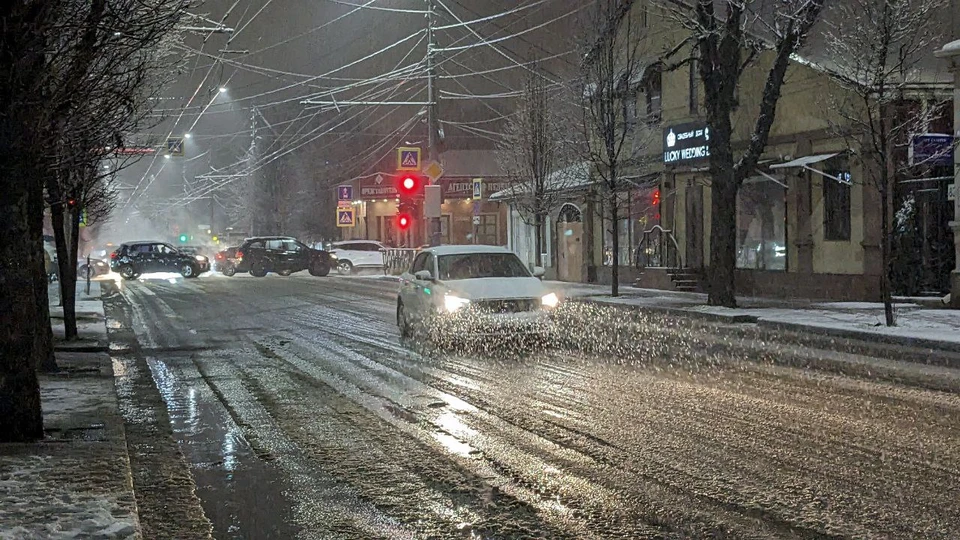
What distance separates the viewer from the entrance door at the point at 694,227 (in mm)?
31328

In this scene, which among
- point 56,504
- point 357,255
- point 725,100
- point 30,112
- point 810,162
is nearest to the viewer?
point 56,504

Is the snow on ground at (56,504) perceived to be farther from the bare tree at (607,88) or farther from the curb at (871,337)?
the bare tree at (607,88)

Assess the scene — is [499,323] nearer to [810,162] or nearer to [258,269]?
[810,162]

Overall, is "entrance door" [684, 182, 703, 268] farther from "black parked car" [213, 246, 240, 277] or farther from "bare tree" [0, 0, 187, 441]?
"black parked car" [213, 246, 240, 277]

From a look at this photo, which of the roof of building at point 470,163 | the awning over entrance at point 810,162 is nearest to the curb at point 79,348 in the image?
the awning over entrance at point 810,162

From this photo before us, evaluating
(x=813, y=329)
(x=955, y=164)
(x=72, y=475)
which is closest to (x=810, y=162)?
(x=955, y=164)

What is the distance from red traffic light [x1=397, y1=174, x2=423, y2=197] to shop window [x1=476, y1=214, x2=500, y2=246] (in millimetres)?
41743

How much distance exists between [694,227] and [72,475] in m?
26.6

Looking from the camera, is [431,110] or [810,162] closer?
[810,162]

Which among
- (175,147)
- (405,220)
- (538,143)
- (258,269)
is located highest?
(175,147)

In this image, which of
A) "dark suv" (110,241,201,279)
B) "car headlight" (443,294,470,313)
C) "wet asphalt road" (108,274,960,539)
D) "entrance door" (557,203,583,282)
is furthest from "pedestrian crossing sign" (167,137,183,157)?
"car headlight" (443,294,470,313)

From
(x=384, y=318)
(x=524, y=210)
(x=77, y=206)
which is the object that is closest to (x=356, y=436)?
(x=77, y=206)

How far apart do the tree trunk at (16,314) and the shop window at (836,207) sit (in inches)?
835

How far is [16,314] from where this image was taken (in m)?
7.60
